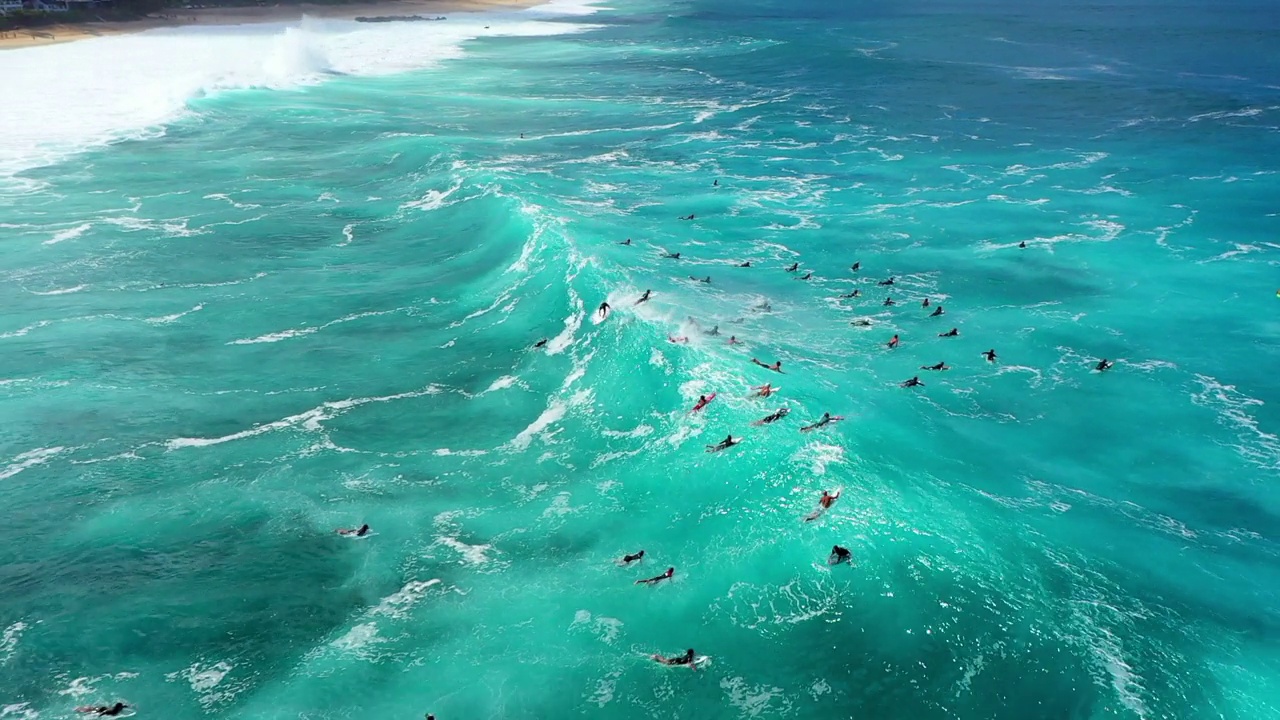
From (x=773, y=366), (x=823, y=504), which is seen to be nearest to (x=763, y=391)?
(x=773, y=366)

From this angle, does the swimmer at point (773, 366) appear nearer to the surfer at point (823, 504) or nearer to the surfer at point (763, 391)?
the surfer at point (763, 391)

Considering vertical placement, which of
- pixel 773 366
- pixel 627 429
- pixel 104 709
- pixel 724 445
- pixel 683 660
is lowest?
pixel 104 709

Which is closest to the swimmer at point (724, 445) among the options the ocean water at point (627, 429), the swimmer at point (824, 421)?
the ocean water at point (627, 429)

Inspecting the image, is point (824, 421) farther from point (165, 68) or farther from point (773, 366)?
point (165, 68)

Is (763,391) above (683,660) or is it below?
above

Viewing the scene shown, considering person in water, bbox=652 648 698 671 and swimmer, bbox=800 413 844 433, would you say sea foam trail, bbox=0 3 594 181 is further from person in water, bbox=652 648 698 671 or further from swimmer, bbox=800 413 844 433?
person in water, bbox=652 648 698 671

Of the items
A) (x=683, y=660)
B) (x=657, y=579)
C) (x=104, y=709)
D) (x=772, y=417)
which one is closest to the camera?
(x=104, y=709)

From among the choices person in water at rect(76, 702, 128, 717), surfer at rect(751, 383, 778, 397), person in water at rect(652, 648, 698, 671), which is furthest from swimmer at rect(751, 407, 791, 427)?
person in water at rect(76, 702, 128, 717)
